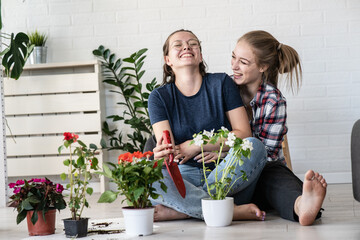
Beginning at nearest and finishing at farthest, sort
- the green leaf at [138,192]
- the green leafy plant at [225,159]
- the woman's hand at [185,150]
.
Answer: the green leaf at [138,192]
the green leafy plant at [225,159]
the woman's hand at [185,150]

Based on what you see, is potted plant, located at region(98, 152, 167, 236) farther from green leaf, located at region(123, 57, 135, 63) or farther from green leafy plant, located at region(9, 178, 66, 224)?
green leaf, located at region(123, 57, 135, 63)

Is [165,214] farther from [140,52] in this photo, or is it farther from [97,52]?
[97,52]

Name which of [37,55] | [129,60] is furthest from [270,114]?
[37,55]

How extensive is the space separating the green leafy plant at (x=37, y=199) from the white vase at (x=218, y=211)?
610mm

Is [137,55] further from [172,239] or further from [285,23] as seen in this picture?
[172,239]

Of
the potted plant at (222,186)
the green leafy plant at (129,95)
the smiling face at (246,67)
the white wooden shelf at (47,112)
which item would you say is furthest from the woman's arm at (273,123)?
the white wooden shelf at (47,112)

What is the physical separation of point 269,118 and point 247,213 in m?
0.51

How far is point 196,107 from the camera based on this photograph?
8.38ft

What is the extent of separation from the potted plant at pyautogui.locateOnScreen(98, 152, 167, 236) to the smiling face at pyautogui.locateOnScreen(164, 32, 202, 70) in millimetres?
657

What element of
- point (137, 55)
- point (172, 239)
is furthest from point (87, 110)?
point (172, 239)

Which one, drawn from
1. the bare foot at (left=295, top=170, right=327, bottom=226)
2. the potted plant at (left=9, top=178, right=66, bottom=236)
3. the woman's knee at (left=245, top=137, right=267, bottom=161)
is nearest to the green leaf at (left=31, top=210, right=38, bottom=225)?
the potted plant at (left=9, top=178, right=66, bottom=236)

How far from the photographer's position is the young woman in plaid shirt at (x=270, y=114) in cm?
230

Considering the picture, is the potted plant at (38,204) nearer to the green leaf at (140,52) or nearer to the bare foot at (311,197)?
the bare foot at (311,197)

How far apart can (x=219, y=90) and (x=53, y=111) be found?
1919 mm
